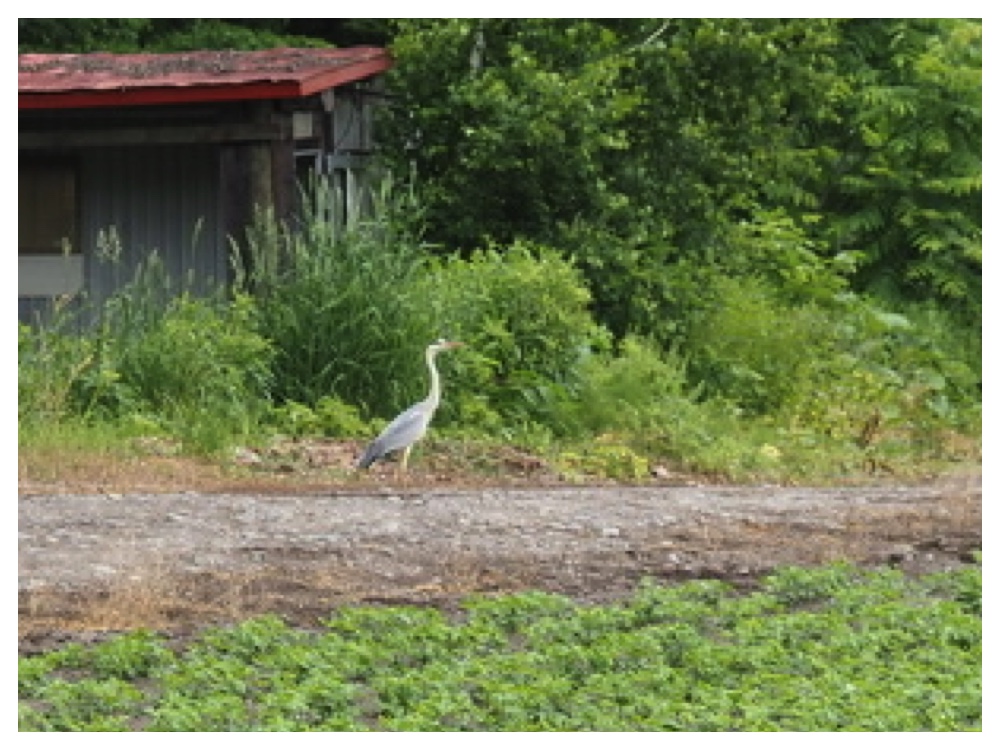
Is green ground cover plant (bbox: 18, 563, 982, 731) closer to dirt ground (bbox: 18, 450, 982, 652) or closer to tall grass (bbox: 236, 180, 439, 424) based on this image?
dirt ground (bbox: 18, 450, 982, 652)

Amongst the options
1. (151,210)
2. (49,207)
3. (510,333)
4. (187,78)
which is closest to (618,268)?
(510,333)

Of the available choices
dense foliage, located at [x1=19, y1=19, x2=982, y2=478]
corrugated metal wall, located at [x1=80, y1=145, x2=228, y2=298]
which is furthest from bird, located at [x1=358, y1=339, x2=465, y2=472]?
corrugated metal wall, located at [x1=80, y1=145, x2=228, y2=298]

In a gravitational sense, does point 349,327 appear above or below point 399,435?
above

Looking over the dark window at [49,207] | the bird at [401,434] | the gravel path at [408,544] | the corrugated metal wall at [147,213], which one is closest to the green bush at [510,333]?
the bird at [401,434]

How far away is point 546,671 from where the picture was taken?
7.58m

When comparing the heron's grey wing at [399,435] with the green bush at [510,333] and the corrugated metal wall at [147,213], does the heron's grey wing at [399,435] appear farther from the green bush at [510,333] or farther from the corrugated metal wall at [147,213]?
the corrugated metal wall at [147,213]

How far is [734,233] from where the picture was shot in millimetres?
19312

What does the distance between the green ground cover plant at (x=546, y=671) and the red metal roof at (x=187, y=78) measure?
27.5ft

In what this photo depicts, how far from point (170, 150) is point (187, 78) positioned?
178 centimetres

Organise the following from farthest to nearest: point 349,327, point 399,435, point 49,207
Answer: point 49,207
point 349,327
point 399,435

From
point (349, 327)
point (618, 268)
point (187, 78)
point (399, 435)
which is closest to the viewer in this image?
point (399, 435)

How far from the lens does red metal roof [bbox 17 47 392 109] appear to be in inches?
645

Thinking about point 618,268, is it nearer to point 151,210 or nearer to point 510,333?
point 510,333

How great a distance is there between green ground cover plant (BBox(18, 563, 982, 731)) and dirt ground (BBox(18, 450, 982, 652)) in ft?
1.24
